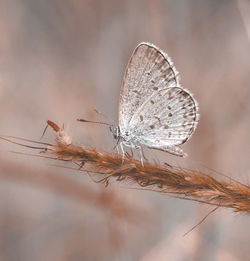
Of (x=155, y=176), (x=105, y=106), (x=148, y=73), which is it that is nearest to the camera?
(x=155, y=176)

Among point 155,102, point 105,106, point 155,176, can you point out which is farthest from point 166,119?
point 105,106

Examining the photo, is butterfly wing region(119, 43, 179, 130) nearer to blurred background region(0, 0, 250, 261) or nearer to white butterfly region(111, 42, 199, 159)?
white butterfly region(111, 42, 199, 159)

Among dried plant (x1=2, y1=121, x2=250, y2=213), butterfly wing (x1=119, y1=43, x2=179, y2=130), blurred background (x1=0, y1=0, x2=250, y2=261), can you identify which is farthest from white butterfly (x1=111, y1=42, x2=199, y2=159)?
blurred background (x1=0, y1=0, x2=250, y2=261)

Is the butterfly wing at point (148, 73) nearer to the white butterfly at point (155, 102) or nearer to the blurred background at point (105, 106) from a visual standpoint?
the white butterfly at point (155, 102)

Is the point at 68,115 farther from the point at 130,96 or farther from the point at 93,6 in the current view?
the point at 130,96

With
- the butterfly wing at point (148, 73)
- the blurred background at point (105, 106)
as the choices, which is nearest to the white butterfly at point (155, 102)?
the butterfly wing at point (148, 73)

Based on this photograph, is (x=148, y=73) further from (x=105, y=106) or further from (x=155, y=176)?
(x=105, y=106)

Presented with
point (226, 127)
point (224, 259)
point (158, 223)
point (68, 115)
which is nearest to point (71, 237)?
point (158, 223)
